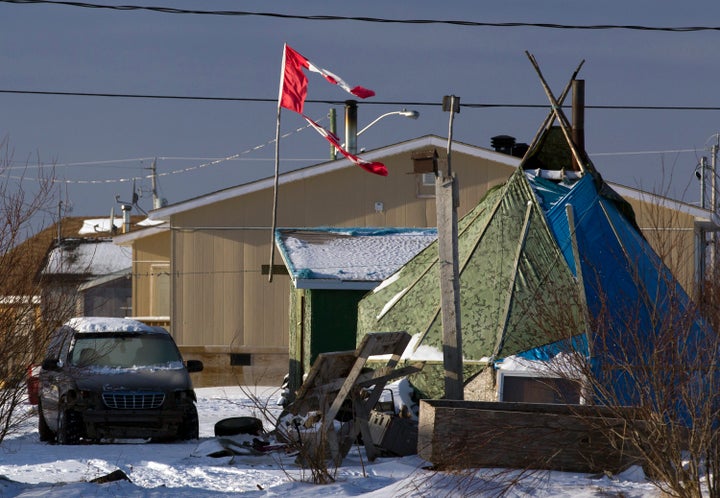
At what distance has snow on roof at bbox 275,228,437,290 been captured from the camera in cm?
2430

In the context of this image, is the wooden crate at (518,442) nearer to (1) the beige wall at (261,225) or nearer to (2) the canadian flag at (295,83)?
(2) the canadian flag at (295,83)

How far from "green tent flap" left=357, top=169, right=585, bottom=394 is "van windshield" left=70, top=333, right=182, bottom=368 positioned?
318 cm

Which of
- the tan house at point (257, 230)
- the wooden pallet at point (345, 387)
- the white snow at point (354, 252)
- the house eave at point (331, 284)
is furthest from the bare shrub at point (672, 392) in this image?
the tan house at point (257, 230)

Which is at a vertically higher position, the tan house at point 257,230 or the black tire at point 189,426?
the tan house at point 257,230

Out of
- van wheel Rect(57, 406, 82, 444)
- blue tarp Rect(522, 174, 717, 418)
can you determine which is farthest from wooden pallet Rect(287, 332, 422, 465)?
van wheel Rect(57, 406, 82, 444)

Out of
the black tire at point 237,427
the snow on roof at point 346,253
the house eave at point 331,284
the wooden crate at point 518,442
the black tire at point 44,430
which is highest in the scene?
the snow on roof at point 346,253

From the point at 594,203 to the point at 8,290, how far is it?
8687 millimetres

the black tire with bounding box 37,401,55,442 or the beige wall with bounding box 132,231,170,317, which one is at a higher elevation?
the beige wall with bounding box 132,231,170,317

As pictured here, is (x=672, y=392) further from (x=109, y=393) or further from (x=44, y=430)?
(x=44, y=430)

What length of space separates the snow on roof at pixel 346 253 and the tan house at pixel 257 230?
16.9 feet

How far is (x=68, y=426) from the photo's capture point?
1728cm

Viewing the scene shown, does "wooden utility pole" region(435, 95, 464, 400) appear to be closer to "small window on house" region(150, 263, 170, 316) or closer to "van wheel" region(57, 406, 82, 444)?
"van wheel" region(57, 406, 82, 444)

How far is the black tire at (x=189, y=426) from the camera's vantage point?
58.5 ft

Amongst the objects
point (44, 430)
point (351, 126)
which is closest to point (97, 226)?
point (351, 126)
